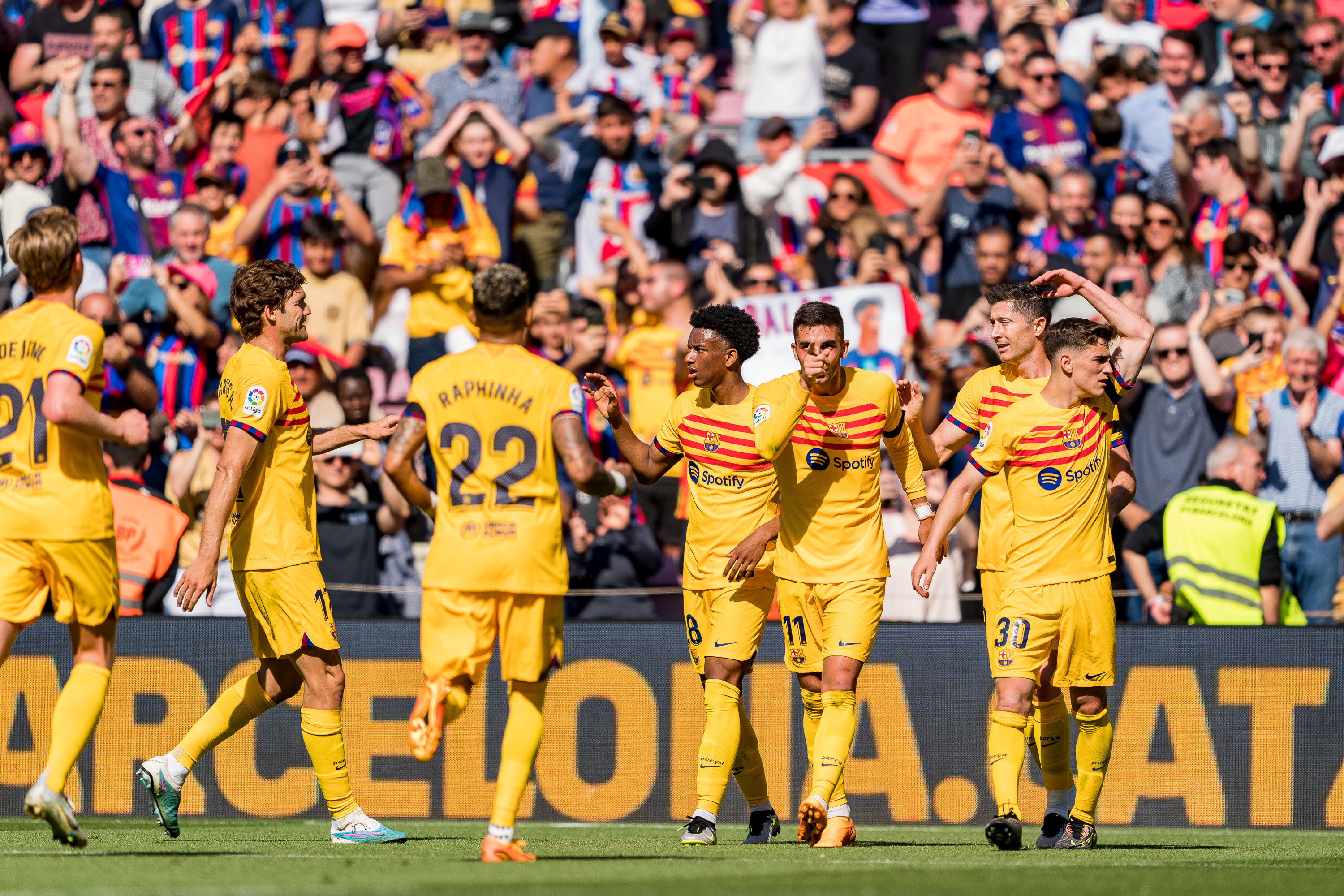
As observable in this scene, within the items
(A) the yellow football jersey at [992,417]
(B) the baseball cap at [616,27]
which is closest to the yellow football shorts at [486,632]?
(A) the yellow football jersey at [992,417]

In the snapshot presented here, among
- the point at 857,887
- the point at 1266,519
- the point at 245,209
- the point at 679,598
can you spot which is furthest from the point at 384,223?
the point at 857,887

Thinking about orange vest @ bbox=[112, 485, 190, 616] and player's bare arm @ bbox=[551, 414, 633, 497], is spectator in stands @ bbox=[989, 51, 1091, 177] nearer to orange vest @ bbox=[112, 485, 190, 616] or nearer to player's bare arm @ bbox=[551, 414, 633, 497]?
orange vest @ bbox=[112, 485, 190, 616]

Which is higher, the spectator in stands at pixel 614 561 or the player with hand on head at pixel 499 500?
the player with hand on head at pixel 499 500

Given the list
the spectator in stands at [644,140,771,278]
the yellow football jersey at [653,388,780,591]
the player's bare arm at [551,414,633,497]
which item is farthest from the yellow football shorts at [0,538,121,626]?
the spectator in stands at [644,140,771,278]

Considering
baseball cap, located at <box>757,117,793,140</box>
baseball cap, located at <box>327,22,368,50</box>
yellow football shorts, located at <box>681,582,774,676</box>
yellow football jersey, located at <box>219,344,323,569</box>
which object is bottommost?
yellow football shorts, located at <box>681,582,774,676</box>

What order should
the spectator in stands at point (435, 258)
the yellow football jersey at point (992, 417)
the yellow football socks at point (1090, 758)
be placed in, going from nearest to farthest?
the yellow football socks at point (1090, 758) < the yellow football jersey at point (992, 417) < the spectator in stands at point (435, 258)

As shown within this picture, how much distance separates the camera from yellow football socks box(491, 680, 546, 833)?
7613 mm

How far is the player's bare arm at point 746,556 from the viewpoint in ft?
29.6

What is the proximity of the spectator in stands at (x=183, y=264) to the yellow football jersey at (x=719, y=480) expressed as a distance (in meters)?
6.51

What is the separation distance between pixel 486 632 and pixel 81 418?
196 centimetres

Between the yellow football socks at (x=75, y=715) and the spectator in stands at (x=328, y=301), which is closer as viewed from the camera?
the yellow football socks at (x=75, y=715)

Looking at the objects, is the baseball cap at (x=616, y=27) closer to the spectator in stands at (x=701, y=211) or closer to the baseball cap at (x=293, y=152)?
the spectator in stands at (x=701, y=211)

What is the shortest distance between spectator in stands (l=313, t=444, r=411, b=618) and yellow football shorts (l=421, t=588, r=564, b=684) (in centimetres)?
495

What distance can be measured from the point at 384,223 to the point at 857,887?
10.2 meters
